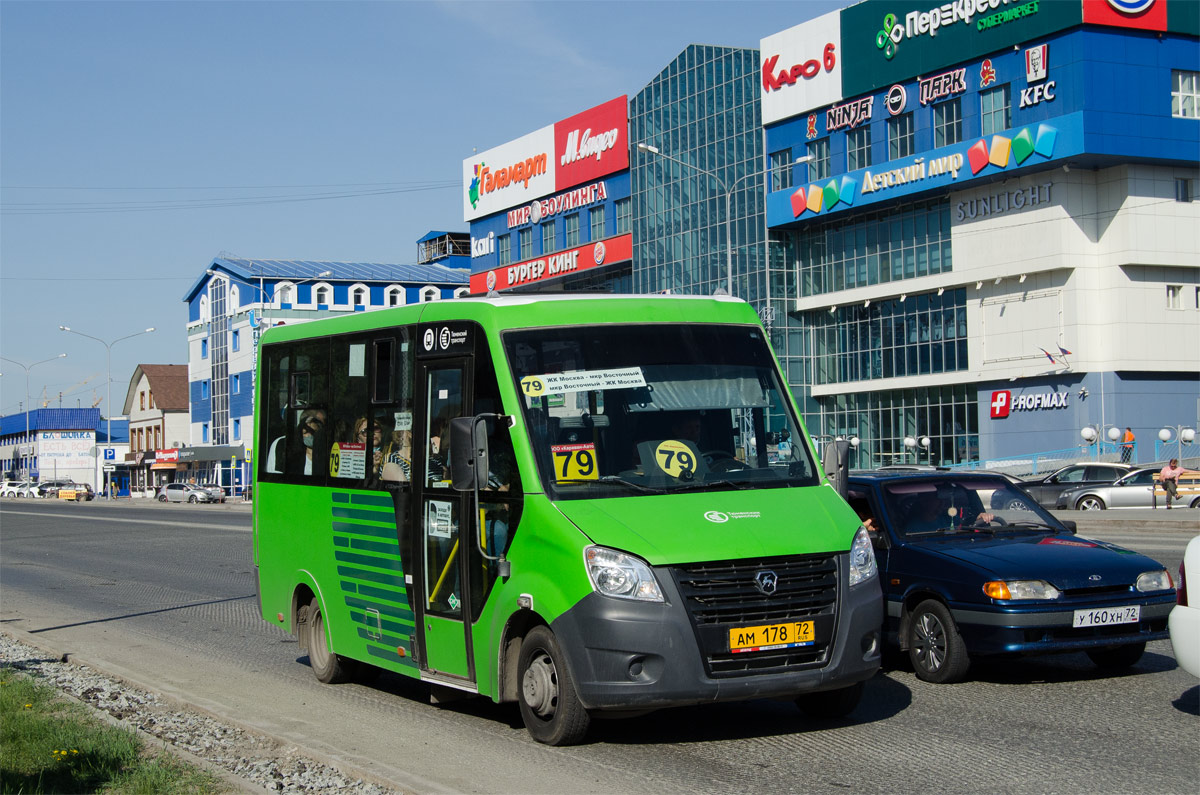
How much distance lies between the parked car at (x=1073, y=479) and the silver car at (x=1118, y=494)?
0.19 meters

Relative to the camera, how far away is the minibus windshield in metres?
7.88

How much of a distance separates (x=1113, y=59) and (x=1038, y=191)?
537 centimetres

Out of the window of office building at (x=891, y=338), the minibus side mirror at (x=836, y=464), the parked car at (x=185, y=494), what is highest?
the window of office building at (x=891, y=338)

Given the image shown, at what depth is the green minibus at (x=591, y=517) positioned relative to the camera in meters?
7.24

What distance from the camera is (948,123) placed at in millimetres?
52000

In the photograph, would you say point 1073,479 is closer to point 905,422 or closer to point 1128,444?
point 1128,444

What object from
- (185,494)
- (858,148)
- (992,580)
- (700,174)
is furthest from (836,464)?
(185,494)

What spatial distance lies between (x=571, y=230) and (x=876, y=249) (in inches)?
915

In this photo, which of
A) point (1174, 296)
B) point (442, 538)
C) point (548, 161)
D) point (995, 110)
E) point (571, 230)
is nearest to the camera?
point (442, 538)

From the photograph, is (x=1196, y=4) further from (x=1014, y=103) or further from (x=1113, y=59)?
(x=1014, y=103)

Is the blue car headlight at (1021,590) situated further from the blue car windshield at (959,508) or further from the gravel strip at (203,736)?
the gravel strip at (203,736)

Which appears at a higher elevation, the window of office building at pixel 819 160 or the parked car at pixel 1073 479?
the window of office building at pixel 819 160

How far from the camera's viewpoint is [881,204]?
55.9 m

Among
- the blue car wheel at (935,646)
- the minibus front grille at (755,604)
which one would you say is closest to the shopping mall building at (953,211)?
the blue car wheel at (935,646)
